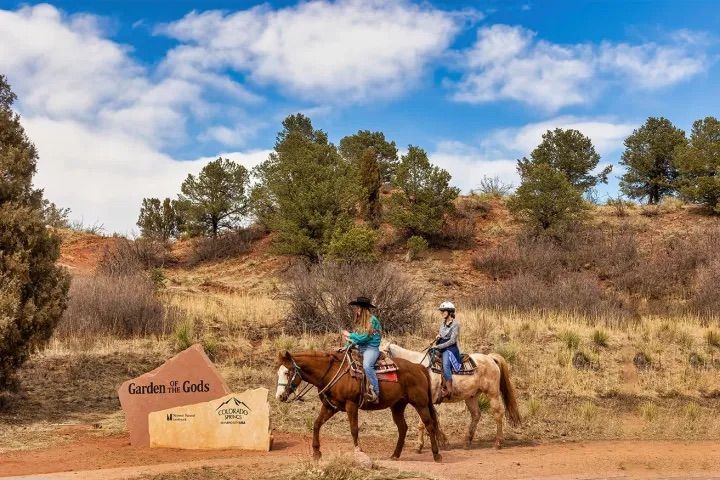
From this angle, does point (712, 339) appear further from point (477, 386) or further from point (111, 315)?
point (111, 315)

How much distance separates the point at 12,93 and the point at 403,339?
1267 cm

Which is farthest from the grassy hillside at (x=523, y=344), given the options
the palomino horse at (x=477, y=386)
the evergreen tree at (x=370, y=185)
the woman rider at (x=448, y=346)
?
the evergreen tree at (x=370, y=185)

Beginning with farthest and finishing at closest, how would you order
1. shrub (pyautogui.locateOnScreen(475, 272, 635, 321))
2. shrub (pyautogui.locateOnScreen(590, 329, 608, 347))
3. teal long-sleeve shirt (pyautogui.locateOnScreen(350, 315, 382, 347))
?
shrub (pyautogui.locateOnScreen(475, 272, 635, 321)), shrub (pyautogui.locateOnScreen(590, 329, 608, 347)), teal long-sleeve shirt (pyautogui.locateOnScreen(350, 315, 382, 347))

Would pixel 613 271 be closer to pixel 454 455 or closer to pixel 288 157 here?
pixel 288 157

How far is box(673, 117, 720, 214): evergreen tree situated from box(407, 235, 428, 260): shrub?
1596 cm

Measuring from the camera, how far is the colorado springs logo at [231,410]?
12.8m

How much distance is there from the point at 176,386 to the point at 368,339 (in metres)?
4.16

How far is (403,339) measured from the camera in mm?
22078

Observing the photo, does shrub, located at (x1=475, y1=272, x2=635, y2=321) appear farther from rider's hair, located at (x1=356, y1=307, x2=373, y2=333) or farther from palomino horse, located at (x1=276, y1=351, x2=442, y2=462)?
rider's hair, located at (x1=356, y1=307, x2=373, y2=333)

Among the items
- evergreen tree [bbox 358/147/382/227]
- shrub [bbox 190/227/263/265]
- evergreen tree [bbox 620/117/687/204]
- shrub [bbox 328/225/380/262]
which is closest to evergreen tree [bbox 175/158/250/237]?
shrub [bbox 190/227/263/265]

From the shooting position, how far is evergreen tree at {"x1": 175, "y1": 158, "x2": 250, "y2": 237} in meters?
44.9

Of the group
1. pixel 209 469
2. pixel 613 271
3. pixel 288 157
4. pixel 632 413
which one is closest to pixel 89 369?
pixel 209 469

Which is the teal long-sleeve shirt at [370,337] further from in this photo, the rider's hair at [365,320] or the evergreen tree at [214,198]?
the evergreen tree at [214,198]

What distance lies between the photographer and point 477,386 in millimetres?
13781
